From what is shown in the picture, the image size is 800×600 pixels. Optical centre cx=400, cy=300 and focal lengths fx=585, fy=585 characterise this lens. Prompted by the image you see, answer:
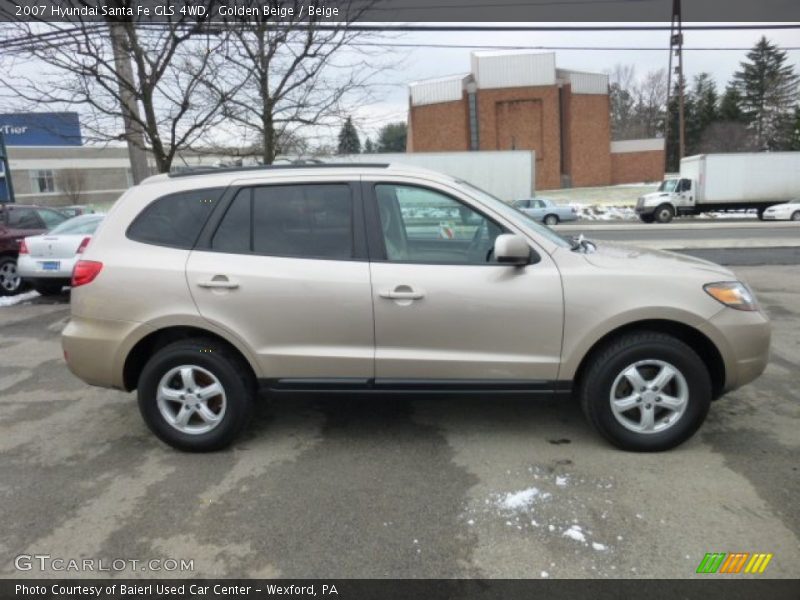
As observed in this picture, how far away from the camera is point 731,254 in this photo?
498 inches

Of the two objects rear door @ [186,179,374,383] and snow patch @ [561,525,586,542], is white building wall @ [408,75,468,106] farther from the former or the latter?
snow patch @ [561,525,586,542]

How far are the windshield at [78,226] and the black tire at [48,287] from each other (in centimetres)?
82

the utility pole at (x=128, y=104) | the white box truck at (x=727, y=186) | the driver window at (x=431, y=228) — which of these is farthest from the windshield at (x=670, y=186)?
the driver window at (x=431, y=228)

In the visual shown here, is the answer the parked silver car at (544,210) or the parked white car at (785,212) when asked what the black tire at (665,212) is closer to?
the parked white car at (785,212)

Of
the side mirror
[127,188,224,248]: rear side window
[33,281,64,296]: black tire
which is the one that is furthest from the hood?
[33,281,64,296]: black tire

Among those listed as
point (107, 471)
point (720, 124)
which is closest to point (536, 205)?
point (107, 471)

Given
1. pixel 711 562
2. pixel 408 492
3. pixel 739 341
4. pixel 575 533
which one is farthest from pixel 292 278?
pixel 739 341

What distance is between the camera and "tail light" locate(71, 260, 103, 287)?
3.72 m

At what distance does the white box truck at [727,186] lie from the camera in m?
30.2

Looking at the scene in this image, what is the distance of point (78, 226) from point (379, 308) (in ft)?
26.4

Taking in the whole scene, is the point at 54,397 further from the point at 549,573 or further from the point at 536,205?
the point at 536,205

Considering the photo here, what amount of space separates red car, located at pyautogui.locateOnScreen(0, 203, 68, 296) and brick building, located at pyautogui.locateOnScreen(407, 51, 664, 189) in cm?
4353

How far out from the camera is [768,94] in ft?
218

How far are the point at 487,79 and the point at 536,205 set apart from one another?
25744mm
